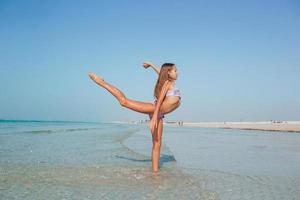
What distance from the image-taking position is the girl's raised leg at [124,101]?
21.8 feet

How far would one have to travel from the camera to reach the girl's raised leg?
6641mm

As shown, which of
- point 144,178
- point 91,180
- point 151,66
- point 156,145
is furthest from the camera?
point 151,66

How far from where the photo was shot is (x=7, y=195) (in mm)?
4348

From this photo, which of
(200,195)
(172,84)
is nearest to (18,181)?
(200,195)

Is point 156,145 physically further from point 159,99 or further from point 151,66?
point 151,66

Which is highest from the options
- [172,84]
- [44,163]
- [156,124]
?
[172,84]

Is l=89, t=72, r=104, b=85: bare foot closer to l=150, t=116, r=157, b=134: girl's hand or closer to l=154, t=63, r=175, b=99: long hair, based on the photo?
l=154, t=63, r=175, b=99: long hair

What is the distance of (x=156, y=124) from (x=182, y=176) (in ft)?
3.94

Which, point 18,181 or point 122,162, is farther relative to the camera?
point 122,162

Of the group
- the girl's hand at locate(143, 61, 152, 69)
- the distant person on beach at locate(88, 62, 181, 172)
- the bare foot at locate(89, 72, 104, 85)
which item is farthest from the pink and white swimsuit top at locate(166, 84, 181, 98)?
the bare foot at locate(89, 72, 104, 85)

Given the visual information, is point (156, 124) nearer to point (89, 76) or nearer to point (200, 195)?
point (89, 76)

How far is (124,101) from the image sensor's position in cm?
662

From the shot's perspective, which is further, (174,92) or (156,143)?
(156,143)

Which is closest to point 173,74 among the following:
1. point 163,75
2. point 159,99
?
Answer: point 163,75
